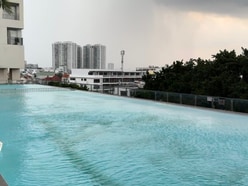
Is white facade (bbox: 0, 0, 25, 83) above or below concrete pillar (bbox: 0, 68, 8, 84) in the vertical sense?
above

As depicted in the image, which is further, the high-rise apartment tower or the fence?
the high-rise apartment tower

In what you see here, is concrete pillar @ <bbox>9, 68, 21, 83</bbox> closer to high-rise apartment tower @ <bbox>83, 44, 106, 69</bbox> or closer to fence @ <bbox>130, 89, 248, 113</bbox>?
fence @ <bbox>130, 89, 248, 113</bbox>

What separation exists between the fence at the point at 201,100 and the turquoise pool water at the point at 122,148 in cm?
54

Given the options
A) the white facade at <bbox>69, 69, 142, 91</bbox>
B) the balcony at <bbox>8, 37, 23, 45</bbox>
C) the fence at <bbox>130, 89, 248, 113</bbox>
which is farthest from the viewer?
the white facade at <bbox>69, 69, 142, 91</bbox>

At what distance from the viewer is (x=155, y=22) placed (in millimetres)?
29391

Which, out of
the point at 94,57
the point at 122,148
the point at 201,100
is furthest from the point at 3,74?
the point at 94,57

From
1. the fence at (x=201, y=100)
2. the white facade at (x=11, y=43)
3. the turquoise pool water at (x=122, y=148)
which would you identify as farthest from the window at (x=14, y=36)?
the turquoise pool water at (x=122, y=148)

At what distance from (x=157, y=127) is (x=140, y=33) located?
27.5 metres

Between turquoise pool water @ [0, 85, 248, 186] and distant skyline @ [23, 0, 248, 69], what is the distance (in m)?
10.4

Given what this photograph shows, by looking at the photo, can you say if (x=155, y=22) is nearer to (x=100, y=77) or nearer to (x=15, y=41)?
(x=15, y=41)

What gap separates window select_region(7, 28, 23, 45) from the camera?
3142cm

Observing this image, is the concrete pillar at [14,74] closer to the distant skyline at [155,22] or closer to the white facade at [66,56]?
the distant skyline at [155,22]

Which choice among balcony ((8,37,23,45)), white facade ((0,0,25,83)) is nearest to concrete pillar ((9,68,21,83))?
white facade ((0,0,25,83))

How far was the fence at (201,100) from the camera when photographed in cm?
1289
